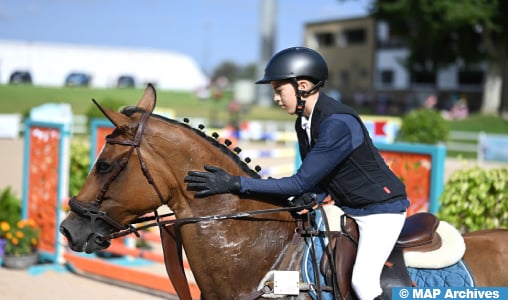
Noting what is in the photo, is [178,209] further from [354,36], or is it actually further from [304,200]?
[354,36]

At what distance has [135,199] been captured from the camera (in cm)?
326

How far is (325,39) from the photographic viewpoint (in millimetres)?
58062

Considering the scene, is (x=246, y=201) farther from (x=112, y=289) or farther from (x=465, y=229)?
(x=112, y=289)

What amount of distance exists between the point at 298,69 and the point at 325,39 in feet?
184

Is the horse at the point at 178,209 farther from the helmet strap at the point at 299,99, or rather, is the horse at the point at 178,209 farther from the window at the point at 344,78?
the window at the point at 344,78

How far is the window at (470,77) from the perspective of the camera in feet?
142

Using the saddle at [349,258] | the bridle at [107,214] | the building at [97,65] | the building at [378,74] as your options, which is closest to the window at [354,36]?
the building at [378,74]

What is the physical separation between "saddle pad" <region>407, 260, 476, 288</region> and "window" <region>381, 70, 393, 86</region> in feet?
155

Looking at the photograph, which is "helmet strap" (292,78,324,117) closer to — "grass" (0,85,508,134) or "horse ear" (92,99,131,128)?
"horse ear" (92,99,131,128)

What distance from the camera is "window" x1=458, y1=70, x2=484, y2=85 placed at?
43219 millimetres

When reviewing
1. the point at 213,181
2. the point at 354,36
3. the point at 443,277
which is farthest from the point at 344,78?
the point at 213,181

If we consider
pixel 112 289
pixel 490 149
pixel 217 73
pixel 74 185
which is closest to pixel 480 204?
pixel 112 289

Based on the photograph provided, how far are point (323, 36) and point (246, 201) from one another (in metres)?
56.3

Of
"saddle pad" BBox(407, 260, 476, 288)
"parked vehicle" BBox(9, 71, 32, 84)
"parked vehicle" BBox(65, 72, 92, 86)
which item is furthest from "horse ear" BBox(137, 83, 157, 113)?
"parked vehicle" BBox(65, 72, 92, 86)
